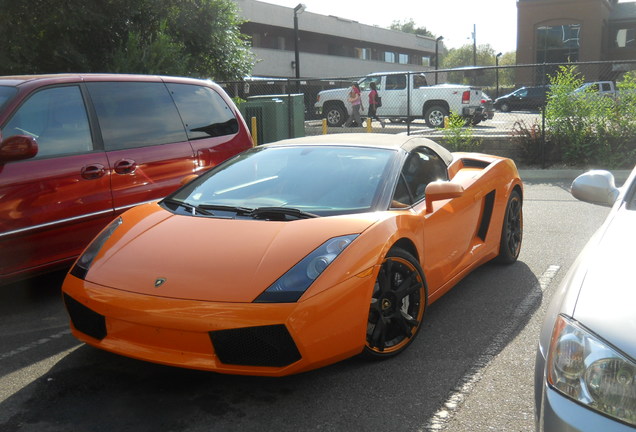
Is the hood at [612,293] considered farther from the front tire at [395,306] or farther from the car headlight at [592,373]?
the front tire at [395,306]

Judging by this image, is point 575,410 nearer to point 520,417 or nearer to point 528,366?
point 520,417

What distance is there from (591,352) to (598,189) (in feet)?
5.57

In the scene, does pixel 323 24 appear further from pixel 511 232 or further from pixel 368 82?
pixel 511 232

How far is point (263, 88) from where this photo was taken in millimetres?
28812

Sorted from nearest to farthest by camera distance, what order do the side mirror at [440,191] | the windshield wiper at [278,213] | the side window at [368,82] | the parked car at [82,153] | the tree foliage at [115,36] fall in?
1. the windshield wiper at [278,213]
2. the side mirror at [440,191]
3. the parked car at [82,153]
4. the tree foliage at [115,36]
5. the side window at [368,82]

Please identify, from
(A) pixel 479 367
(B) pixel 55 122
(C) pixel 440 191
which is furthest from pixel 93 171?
(A) pixel 479 367

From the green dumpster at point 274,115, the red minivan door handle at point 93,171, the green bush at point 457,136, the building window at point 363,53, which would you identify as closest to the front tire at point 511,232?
the red minivan door handle at point 93,171

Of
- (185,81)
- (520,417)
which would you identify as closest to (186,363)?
(520,417)

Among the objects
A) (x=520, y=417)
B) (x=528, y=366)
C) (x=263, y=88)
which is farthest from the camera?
(x=263, y=88)

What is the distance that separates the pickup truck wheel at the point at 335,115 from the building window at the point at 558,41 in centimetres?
2743

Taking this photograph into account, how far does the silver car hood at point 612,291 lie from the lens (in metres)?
1.97

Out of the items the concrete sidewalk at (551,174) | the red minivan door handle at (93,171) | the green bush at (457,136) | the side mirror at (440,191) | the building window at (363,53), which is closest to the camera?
the side mirror at (440,191)

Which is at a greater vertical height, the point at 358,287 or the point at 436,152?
the point at 436,152

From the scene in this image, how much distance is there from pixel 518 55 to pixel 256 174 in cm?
4529
